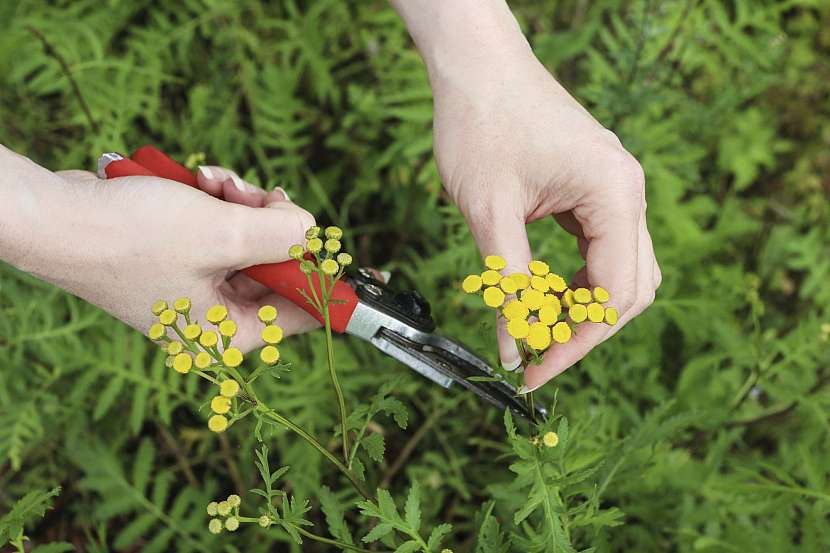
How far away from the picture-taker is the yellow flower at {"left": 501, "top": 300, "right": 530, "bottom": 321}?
44.1 inches

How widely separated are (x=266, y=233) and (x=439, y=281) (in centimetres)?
129

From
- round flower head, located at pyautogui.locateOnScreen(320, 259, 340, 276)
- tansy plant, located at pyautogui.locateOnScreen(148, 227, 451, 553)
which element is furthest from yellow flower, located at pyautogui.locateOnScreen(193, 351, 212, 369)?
round flower head, located at pyautogui.locateOnScreen(320, 259, 340, 276)

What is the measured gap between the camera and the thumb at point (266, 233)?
1.43m

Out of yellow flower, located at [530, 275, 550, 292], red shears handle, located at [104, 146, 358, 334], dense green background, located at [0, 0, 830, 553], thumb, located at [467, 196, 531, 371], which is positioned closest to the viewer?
yellow flower, located at [530, 275, 550, 292]

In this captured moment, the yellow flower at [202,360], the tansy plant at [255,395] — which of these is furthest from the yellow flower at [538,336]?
the yellow flower at [202,360]

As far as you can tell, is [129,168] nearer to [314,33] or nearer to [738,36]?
[314,33]

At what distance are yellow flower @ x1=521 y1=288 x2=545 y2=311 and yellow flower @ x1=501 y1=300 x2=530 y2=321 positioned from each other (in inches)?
0.4

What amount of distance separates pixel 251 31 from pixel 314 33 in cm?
33

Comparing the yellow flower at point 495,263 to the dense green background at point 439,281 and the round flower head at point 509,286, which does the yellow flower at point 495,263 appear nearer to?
the round flower head at point 509,286

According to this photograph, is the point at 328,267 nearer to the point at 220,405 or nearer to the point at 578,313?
the point at 220,405

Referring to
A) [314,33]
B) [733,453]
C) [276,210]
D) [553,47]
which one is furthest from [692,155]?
[276,210]

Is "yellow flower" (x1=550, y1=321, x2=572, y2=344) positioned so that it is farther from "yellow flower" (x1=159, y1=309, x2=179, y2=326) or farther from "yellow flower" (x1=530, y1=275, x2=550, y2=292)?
"yellow flower" (x1=159, y1=309, x2=179, y2=326)

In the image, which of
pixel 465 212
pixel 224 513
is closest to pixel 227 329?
pixel 224 513

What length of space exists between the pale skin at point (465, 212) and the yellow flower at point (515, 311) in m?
0.19
